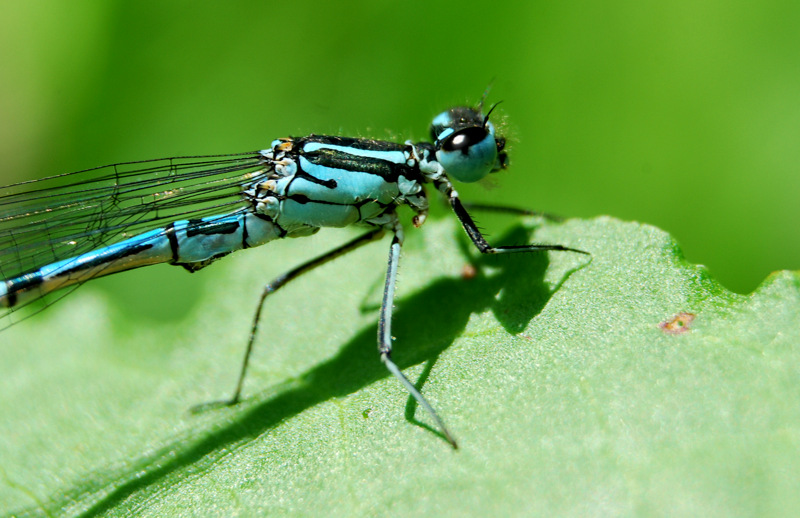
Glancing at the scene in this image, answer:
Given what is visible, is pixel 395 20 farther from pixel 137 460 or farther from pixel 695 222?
pixel 137 460

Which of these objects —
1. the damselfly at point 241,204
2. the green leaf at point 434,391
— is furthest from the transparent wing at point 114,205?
the green leaf at point 434,391

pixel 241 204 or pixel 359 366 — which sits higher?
pixel 241 204

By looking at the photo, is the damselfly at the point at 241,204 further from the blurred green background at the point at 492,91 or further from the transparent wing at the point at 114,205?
the blurred green background at the point at 492,91

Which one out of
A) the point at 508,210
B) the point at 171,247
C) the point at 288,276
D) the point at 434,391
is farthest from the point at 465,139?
the point at 171,247

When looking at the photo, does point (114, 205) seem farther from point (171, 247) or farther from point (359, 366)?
point (359, 366)

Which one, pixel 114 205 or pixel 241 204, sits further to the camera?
pixel 114 205

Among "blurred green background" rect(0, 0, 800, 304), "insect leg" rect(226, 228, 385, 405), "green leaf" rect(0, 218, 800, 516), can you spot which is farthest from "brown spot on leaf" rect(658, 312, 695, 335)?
"insect leg" rect(226, 228, 385, 405)
